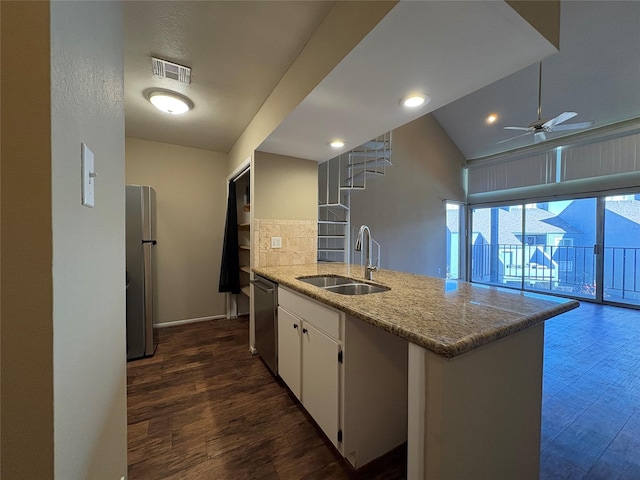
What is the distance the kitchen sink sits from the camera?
73.8 inches

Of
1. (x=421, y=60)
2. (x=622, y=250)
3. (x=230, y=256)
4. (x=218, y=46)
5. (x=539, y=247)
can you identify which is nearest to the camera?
(x=421, y=60)

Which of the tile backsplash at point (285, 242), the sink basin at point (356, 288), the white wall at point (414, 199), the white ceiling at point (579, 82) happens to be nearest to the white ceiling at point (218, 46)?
the tile backsplash at point (285, 242)

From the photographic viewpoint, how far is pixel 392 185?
219 inches

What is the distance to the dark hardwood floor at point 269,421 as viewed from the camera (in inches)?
53.9

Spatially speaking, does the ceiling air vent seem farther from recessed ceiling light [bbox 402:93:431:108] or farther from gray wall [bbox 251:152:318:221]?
recessed ceiling light [bbox 402:93:431:108]

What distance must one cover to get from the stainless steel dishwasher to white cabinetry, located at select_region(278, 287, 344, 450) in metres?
0.09

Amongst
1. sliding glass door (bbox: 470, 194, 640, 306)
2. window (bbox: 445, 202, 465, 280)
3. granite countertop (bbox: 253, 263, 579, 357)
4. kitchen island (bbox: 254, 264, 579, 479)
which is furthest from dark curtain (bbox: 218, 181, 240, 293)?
sliding glass door (bbox: 470, 194, 640, 306)

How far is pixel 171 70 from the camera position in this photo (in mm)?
1805

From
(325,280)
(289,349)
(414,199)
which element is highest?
(414,199)

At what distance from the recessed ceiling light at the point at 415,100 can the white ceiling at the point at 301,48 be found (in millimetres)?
48

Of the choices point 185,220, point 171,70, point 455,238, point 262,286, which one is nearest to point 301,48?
point 171,70

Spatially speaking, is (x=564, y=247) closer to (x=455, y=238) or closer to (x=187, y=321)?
(x=455, y=238)

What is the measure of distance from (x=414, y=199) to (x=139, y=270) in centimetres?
527

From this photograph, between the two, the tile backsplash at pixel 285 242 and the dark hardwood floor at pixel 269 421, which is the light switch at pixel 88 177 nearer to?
the dark hardwood floor at pixel 269 421
